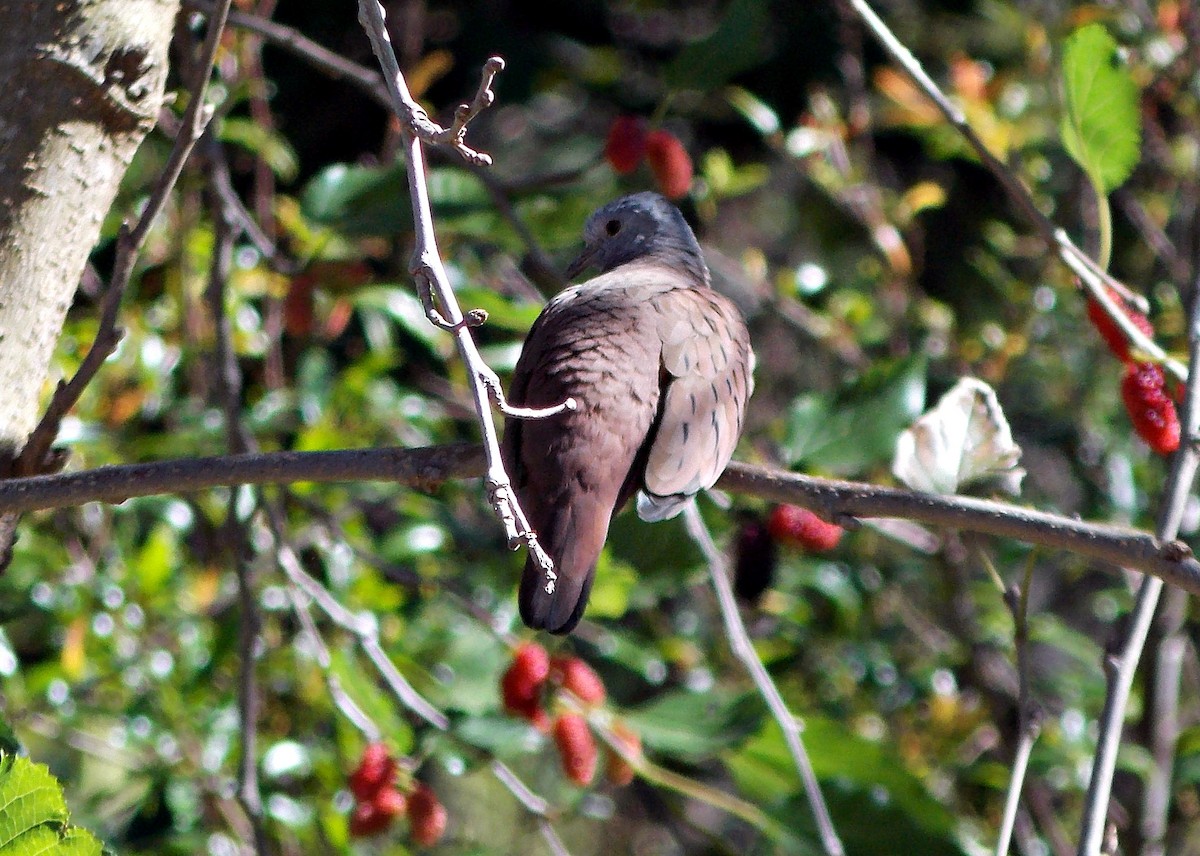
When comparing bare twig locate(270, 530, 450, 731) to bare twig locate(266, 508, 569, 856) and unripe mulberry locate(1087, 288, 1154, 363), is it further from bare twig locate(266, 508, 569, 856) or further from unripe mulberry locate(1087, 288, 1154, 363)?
unripe mulberry locate(1087, 288, 1154, 363)

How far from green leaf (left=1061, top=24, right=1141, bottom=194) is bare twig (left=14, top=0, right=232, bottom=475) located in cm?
155

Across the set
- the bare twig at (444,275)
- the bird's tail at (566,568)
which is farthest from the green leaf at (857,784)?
→ the bare twig at (444,275)

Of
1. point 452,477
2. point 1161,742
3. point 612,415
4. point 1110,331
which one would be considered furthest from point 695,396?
point 1161,742

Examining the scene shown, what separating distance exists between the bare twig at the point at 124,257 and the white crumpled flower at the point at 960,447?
1192mm

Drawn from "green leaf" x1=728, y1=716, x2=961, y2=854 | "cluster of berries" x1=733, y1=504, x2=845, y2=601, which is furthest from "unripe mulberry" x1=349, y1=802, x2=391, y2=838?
"cluster of berries" x1=733, y1=504, x2=845, y2=601

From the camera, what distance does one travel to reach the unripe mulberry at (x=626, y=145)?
322 centimetres

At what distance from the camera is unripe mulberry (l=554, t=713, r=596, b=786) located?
9.09 ft

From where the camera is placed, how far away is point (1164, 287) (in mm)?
4211

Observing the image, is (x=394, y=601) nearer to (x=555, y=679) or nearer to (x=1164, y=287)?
(x=555, y=679)

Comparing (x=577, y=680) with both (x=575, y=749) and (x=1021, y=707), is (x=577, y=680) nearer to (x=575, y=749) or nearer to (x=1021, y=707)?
(x=575, y=749)

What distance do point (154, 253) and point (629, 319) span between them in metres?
1.85

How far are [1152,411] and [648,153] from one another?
1.51 m

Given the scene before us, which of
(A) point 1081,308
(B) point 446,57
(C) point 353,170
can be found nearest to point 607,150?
(C) point 353,170

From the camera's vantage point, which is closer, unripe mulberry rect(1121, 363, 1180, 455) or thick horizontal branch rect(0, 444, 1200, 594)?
thick horizontal branch rect(0, 444, 1200, 594)
